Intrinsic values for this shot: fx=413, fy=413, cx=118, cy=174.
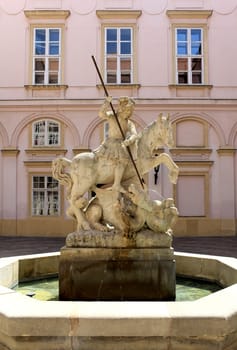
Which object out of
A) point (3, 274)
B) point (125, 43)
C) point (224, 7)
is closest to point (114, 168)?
point (3, 274)

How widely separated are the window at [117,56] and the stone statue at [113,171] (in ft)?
45.8

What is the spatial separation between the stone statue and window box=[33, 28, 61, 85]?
1420 centimetres

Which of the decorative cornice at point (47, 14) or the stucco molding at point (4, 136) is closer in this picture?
the stucco molding at point (4, 136)

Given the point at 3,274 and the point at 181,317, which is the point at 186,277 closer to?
the point at 3,274

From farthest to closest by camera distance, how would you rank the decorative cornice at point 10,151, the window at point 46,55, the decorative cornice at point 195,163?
the window at point 46,55 → the decorative cornice at point 10,151 → the decorative cornice at point 195,163

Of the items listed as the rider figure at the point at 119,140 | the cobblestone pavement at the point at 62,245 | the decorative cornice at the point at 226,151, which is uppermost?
the decorative cornice at the point at 226,151

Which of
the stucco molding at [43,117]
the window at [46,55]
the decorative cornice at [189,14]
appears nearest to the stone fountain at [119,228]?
the stucco molding at [43,117]

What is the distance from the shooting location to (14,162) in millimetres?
17938

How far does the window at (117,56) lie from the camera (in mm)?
18578

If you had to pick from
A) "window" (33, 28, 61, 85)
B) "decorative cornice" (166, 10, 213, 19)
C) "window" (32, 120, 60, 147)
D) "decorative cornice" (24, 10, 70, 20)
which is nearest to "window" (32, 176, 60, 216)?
"window" (32, 120, 60, 147)

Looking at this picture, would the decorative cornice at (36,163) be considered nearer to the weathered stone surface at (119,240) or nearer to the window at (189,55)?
the window at (189,55)

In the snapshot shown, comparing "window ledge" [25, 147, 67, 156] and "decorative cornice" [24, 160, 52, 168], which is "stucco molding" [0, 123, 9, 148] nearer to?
"window ledge" [25, 147, 67, 156]

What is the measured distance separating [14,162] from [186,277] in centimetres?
1366

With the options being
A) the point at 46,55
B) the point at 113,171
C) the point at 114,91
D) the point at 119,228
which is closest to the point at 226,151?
the point at 114,91
